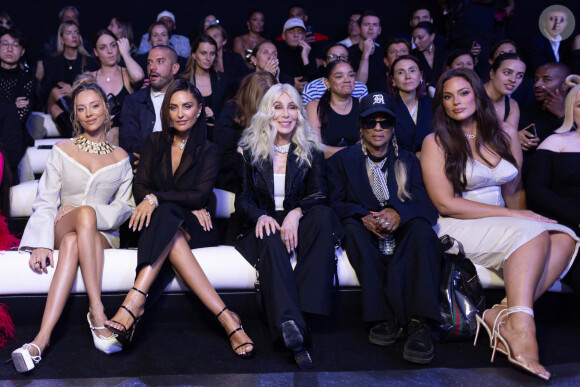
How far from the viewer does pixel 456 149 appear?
117 inches

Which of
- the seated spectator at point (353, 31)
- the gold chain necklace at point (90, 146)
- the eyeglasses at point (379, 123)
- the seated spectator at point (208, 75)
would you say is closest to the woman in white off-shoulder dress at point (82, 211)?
the gold chain necklace at point (90, 146)

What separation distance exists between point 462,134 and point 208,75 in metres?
2.07

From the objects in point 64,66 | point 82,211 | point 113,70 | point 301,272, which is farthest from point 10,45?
point 301,272

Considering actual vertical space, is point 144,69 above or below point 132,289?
above

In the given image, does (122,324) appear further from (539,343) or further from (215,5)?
(215,5)

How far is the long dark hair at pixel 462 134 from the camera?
2.97 meters

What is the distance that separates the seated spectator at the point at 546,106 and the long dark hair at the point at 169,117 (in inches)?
77.8

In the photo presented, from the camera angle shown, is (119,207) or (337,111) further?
(337,111)

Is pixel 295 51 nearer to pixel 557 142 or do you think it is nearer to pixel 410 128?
pixel 410 128

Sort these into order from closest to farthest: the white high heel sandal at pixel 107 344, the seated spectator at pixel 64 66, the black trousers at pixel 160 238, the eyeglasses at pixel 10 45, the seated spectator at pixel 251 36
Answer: the white high heel sandal at pixel 107 344 < the black trousers at pixel 160 238 < the eyeglasses at pixel 10 45 < the seated spectator at pixel 64 66 < the seated spectator at pixel 251 36

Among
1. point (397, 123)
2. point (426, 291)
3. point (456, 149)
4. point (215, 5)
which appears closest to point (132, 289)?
point (426, 291)

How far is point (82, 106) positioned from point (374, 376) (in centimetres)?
181

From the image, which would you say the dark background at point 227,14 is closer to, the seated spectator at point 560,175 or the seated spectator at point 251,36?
the seated spectator at point 251,36

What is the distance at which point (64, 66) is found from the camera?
185 inches
